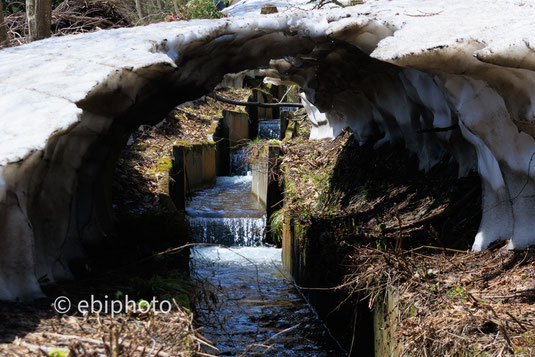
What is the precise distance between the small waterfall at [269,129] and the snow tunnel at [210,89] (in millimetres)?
12641

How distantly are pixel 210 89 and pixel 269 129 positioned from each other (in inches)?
534

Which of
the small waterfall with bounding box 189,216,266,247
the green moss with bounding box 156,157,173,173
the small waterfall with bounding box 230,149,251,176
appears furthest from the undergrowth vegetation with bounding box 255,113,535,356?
the small waterfall with bounding box 230,149,251,176

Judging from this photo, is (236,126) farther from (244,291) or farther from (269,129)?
(244,291)

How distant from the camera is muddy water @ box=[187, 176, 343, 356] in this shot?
7.23 meters

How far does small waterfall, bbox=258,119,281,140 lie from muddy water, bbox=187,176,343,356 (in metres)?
5.53

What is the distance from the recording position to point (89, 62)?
5266mm

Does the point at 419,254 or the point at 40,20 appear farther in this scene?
the point at 40,20

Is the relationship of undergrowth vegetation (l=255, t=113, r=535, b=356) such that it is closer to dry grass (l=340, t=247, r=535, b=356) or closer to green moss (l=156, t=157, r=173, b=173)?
dry grass (l=340, t=247, r=535, b=356)

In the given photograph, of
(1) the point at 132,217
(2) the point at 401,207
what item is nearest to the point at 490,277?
(2) the point at 401,207

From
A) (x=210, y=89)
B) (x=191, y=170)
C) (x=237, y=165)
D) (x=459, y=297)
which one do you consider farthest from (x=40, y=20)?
(x=237, y=165)

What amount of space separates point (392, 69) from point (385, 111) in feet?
4.04

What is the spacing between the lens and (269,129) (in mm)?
21562

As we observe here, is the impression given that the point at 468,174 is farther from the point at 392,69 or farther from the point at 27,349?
the point at 27,349

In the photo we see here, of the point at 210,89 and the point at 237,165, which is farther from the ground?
the point at 210,89
